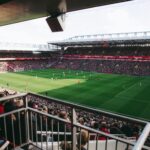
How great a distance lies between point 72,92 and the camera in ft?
86.3

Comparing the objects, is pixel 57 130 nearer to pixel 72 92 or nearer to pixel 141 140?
pixel 141 140

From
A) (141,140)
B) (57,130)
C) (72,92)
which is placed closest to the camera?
(141,140)

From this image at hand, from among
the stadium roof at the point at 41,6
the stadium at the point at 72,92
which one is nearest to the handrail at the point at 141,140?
the stadium at the point at 72,92

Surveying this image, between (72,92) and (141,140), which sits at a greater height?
(141,140)

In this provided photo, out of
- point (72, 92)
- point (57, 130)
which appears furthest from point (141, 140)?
point (72, 92)

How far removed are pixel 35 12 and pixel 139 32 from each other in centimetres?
5967

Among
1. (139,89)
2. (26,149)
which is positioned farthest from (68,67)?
(26,149)

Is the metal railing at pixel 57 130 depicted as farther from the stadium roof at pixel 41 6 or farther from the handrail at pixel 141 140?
the stadium roof at pixel 41 6

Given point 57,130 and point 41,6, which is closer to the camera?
point 41,6

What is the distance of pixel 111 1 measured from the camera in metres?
3.15

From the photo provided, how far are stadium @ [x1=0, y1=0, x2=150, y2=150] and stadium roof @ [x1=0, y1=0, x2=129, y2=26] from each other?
0.01 metres

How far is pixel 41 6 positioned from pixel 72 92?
909 inches

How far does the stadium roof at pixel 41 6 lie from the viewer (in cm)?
322

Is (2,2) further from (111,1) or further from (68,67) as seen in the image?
(68,67)
